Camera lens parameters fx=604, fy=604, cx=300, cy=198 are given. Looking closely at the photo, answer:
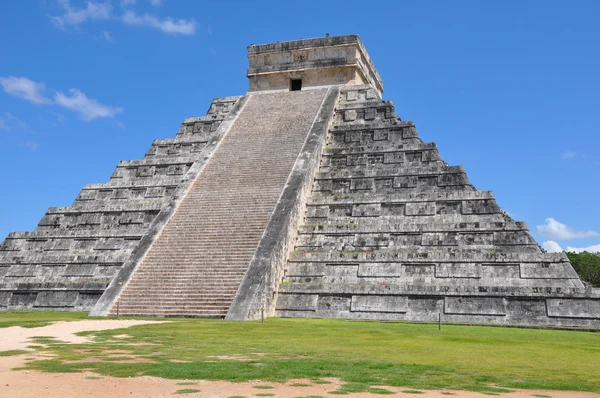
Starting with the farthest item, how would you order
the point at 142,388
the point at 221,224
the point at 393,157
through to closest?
the point at 393,157 → the point at 221,224 → the point at 142,388

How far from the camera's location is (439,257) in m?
15.5

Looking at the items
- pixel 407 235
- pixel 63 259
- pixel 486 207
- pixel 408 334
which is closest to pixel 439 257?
pixel 407 235

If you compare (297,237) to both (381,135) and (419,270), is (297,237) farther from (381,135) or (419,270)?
(381,135)

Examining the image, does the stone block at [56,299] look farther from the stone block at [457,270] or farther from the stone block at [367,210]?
the stone block at [457,270]

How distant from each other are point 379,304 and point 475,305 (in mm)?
2287

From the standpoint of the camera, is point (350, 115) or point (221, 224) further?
point (350, 115)

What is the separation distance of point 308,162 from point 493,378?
12.7 metres

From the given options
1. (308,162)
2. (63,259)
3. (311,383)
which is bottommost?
(311,383)

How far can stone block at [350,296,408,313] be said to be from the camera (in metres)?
14.8

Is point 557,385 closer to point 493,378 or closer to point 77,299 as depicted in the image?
point 493,378

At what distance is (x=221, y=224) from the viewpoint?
17.1 metres

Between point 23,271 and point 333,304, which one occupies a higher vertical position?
point 23,271

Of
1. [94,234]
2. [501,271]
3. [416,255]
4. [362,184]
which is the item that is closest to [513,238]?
[501,271]

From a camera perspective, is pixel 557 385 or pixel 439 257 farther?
pixel 439 257
